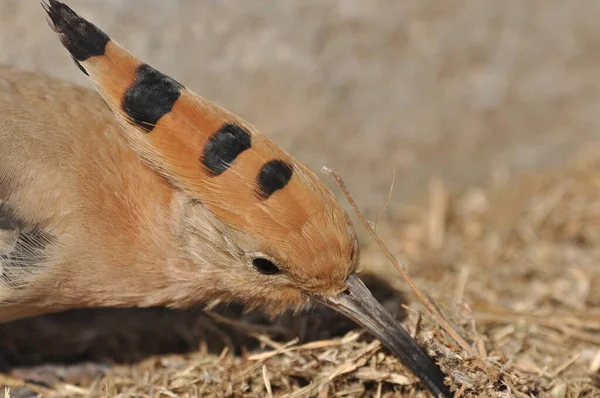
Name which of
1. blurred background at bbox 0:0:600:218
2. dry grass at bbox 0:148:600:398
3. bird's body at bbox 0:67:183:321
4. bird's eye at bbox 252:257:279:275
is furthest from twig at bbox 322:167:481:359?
blurred background at bbox 0:0:600:218

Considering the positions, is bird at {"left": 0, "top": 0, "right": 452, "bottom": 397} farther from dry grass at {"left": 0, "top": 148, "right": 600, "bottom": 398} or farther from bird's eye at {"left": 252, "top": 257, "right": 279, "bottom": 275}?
dry grass at {"left": 0, "top": 148, "right": 600, "bottom": 398}

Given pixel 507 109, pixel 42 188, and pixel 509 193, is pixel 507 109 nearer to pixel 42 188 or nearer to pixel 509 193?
pixel 509 193

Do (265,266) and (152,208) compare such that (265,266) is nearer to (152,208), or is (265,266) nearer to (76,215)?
(152,208)

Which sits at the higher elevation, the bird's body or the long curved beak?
the long curved beak

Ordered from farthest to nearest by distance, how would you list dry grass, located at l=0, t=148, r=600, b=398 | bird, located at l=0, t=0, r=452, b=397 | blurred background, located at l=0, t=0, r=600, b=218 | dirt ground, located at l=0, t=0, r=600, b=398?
blurred background, located at l=0, t=0, r=600, b=218, dirt ground, located at l=0, t=0, r=600, b=398, dry grass, located at l=0, t=148, r=600, b=398, bird, located at l=0, t=0, r=452, b=397

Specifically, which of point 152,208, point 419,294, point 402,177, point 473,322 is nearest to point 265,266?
point 152,208

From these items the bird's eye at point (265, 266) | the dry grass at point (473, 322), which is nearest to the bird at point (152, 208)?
the bird's eye at point (265, 266)
